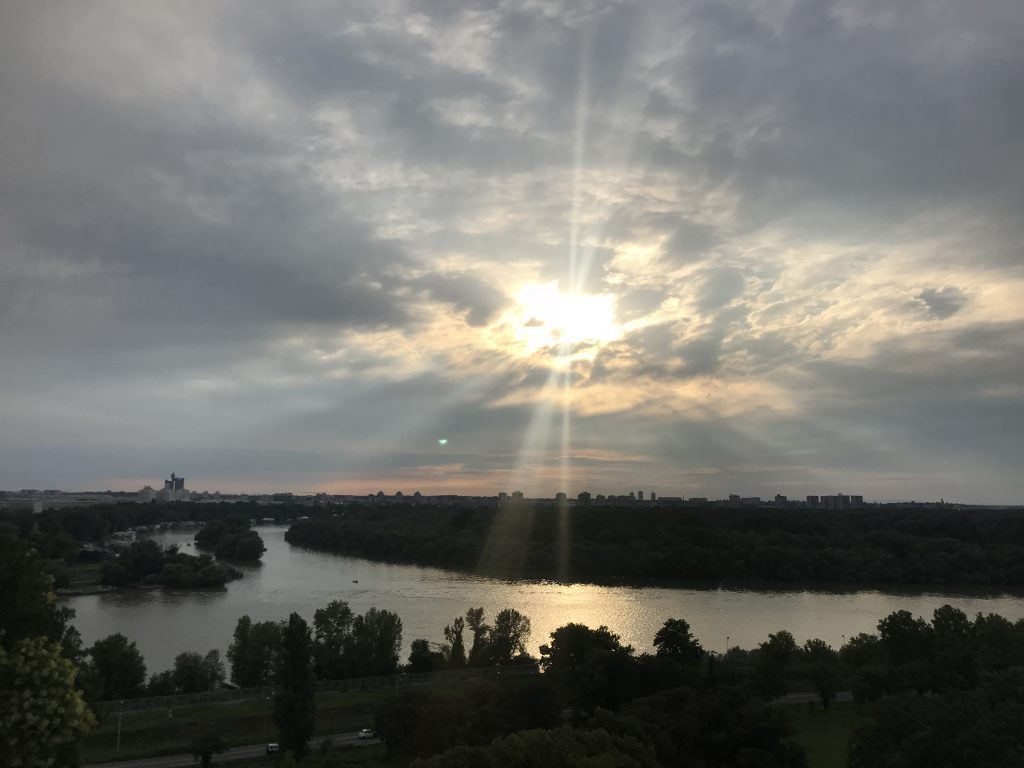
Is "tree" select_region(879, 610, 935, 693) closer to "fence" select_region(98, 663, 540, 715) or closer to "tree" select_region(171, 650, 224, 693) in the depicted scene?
"fence" select_region(98, 663, 540, 715)

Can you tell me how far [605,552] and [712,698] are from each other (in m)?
33.3

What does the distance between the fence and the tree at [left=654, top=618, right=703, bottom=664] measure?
149 inches

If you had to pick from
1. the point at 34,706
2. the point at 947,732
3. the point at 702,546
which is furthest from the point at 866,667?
the point at 702,546

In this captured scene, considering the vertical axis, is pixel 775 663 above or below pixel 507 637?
above

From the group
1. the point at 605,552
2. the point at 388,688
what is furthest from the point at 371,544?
the point at 388,688

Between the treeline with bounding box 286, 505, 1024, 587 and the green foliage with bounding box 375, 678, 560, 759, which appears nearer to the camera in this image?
the green foliage with bounding box 375, 678, 560, 759

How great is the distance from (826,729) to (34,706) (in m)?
15.3

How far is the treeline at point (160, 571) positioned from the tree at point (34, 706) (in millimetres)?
34513

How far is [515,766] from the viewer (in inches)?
303

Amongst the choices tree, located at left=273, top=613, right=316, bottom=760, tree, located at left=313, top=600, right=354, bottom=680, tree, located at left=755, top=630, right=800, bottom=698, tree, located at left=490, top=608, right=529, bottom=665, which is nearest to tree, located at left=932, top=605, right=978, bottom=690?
tree, located at left=755, top=630, right=800, bottom=698

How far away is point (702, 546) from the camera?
45.6 metres

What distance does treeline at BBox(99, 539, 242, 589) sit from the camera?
3694 centimetres

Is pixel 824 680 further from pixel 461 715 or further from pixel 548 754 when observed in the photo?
pixel 548 754

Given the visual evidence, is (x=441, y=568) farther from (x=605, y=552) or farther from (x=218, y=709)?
(x=218, y=709)
